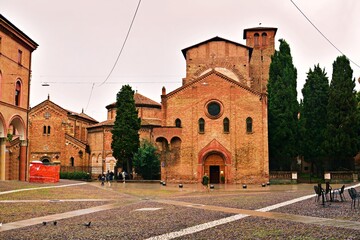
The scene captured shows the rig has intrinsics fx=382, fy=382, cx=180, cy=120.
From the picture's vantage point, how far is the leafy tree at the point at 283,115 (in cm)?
3762

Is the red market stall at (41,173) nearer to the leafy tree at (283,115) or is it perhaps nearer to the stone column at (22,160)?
the stone column at (22,160)

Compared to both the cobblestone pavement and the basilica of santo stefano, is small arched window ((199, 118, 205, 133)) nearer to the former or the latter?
the basilica of santo stefano

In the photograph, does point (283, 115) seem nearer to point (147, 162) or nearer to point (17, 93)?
point (147, 162)

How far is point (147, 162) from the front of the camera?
42.4 m

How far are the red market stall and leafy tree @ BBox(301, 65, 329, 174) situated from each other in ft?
80.7

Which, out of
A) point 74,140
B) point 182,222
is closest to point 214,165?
point 74,140

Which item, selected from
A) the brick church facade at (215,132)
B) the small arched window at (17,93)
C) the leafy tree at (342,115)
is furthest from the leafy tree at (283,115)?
the small arched window at (17,93)

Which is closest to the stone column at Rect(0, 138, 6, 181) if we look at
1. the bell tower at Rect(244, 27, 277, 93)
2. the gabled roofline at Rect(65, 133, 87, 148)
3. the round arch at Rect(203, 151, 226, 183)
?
the round arch at Rect(203, 151, 226, 183)

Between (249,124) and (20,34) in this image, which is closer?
(20,34)

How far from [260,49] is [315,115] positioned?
54.4ft

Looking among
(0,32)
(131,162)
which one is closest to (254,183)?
(131,162)

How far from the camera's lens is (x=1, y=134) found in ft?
97.3

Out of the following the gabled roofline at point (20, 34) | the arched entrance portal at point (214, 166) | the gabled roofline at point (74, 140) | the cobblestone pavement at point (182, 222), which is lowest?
the cobblestone pavement at point (182, 222)

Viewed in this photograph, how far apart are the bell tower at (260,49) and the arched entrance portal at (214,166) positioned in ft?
65.4
